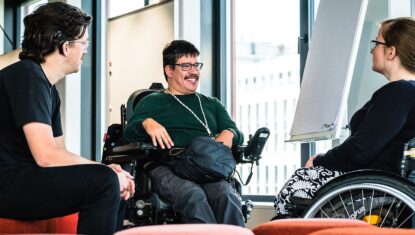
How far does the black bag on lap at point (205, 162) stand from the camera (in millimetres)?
2736

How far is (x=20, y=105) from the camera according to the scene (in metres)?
1.99

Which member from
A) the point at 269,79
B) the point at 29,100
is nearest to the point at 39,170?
the point at 29,100

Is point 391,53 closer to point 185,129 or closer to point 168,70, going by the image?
point 185,129

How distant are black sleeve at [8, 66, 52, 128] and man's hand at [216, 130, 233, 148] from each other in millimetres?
1096

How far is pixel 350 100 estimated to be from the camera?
3.66 metres

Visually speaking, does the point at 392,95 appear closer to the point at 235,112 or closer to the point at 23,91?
the point at 23,91

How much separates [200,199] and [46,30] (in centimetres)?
91

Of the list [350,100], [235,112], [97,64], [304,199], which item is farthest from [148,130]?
[97,64]

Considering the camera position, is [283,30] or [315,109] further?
[283,30]

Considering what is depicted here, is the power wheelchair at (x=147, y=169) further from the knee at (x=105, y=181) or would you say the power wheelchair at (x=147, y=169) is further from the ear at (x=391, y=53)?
the knee at (x=105, y=181)

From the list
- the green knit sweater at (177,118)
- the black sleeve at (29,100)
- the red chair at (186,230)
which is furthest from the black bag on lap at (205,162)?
the red chair at (186,230)

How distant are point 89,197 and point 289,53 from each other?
247cm

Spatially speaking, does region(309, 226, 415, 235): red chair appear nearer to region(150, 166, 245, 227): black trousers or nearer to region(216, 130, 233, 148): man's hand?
region(150, 166, 245, 227): black trousers

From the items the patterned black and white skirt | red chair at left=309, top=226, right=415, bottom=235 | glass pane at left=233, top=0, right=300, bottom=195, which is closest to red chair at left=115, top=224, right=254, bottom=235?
red chair at left=309, top=226, right=415, bottom=235
